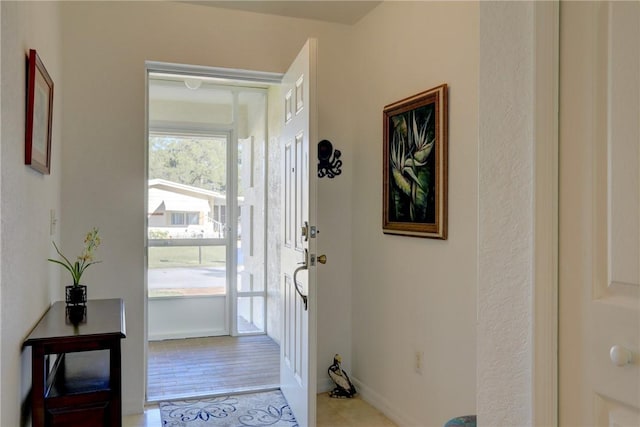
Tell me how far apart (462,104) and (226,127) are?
2971 millimetres

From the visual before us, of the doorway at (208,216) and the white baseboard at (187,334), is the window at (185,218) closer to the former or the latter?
the doorway at (208,216)

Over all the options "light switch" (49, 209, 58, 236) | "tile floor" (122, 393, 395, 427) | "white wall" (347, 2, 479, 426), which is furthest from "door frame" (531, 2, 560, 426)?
"light switch" (49, 209, 58, 236)

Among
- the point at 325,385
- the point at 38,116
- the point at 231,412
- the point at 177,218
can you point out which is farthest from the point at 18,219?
the point at 177,218

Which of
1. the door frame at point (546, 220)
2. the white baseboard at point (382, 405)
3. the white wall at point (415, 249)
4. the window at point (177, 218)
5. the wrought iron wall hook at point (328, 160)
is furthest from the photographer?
the window at point (177, 218)

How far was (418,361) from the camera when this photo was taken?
2.49 meters

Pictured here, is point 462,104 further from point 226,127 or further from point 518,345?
point 226,127

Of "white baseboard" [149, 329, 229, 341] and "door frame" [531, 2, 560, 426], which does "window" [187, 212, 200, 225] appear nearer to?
"white baseboard" [149, 329, 229, 341]

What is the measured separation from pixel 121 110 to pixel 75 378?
1587mm

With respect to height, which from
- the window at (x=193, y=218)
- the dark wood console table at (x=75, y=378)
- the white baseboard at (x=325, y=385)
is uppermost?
the window at (x=193, y=218)

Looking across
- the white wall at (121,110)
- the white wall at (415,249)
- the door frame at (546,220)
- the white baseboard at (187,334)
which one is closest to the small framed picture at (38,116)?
the white wall at (121,110)

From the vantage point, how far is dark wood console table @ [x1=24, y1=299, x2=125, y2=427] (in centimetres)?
163

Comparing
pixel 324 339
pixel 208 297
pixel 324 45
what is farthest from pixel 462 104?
pixel 208 297

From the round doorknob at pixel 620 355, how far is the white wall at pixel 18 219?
154 cm

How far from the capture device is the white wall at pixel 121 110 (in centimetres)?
270
